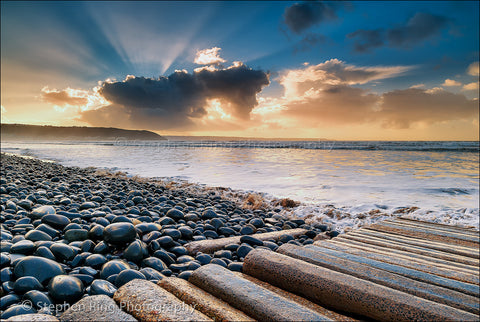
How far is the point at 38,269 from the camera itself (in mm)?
1811

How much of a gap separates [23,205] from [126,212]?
5.01ft

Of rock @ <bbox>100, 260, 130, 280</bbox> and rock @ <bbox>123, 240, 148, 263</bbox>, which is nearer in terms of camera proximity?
rock @ <bbox>100, 260, 130, 280</bbox>

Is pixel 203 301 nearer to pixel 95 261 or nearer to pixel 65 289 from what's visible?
pixel 65 289

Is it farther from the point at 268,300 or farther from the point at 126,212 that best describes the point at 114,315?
the point at 126,212

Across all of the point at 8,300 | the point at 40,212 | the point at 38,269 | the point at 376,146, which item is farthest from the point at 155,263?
the point at 376,146

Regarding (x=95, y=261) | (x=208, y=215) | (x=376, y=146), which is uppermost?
(x=376, y=146)

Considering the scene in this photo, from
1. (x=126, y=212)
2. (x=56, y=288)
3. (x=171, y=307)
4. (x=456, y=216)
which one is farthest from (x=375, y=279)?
(x=456, y=216)

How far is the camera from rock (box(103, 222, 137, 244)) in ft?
8.30

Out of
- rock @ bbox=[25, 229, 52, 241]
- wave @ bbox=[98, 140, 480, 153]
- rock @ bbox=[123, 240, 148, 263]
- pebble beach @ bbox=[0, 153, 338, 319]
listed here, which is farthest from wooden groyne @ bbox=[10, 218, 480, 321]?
wave @ bbox=[98, 140, 480, 153]

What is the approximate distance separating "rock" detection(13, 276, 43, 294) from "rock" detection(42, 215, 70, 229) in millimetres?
1402

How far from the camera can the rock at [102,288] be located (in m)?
1.68

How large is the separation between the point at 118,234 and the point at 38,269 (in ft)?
2.50

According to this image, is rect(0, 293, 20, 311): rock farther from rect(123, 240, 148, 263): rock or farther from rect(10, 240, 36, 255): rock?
rect(123, 240, 148, 263): rock

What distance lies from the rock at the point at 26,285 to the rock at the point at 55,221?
1402 mm
